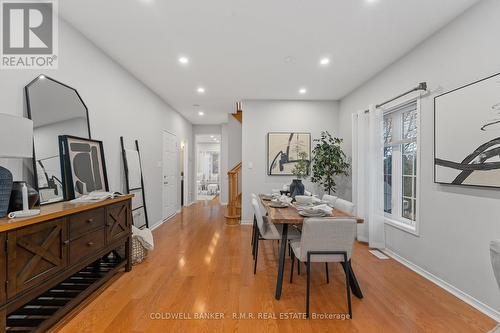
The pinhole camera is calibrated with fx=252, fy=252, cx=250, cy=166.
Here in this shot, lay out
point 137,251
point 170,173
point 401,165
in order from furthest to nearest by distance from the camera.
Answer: point 170,173 < point 401,165 < point 137,251

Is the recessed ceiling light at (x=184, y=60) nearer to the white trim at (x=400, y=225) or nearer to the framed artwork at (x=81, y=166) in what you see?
the framed artwork at (x=81, y=166)

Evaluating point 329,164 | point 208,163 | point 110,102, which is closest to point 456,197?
point 329,164

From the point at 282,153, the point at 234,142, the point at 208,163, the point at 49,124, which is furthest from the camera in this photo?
the point at 208,163

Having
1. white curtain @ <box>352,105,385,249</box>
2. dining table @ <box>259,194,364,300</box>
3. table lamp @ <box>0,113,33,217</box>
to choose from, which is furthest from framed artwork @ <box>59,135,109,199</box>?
white curtain @ <box>352,105,385,249</box>

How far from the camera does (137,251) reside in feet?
10.4

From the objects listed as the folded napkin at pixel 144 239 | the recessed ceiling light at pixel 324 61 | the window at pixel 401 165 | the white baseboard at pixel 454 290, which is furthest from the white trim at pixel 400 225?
the folded napkin at pixel 144 239

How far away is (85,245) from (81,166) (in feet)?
3.18

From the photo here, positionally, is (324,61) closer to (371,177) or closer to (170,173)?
(371,177)

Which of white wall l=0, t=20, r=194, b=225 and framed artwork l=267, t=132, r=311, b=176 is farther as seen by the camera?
framed artwork l=267, t=132, r=311, b=176

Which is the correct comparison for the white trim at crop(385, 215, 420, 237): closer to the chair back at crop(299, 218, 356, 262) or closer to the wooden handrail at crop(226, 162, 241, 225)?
the chair back at crop(299, 218, 356, 262)

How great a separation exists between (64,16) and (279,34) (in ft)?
7.06

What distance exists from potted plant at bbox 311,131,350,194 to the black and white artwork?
2.13 m

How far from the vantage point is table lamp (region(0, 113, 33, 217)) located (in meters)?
1.53

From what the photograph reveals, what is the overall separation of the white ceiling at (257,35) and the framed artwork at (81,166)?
3.99 feet
